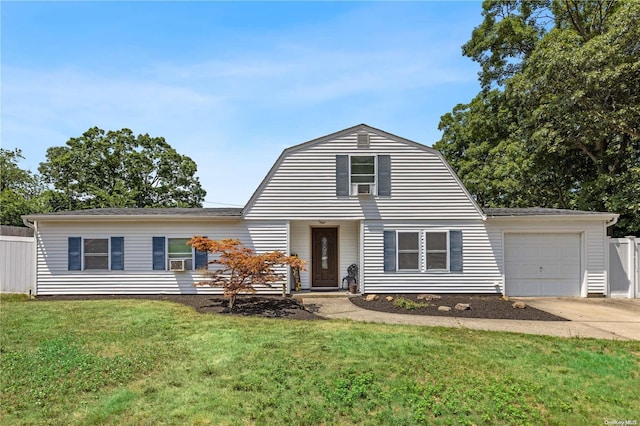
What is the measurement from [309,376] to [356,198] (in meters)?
7.56

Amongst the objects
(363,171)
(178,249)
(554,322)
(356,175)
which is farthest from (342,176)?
(554,322)

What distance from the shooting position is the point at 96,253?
37.1 feet

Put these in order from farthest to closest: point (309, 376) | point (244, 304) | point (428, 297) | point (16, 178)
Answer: point (16, 178) < point (428, 297) < point (244, 304) < point (309, 376)

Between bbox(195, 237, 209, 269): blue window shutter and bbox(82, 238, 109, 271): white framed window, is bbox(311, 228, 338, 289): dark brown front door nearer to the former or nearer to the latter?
bbox(195, 237, 209, 269): blue window shutter

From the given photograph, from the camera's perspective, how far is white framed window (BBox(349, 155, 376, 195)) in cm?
1150

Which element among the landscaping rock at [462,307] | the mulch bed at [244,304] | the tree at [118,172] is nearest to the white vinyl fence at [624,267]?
the landscaping rock at [462,307]

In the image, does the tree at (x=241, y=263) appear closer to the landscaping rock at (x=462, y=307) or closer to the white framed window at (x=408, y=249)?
the white framed window at (x=408, y=249)

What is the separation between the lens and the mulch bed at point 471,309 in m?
8.38

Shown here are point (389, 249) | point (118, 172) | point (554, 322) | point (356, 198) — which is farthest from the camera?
point (118, 172)

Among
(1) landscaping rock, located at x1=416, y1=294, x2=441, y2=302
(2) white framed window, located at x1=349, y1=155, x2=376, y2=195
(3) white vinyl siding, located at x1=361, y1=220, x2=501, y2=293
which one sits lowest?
(1) landscaping rock, located at x1=416, y1=294, x2=441, y2=302

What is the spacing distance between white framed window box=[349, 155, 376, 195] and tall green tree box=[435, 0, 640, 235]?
8533 mm

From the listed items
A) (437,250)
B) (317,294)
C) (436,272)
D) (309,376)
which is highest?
(437,250)

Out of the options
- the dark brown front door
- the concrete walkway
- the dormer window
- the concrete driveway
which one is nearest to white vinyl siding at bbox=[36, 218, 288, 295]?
the dark brown front door

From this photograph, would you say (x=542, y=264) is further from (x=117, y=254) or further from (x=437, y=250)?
(x=117, y=254)
